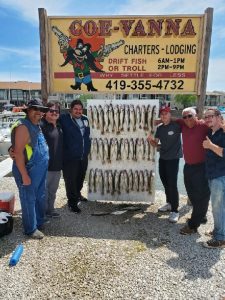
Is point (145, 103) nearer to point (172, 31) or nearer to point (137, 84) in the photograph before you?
point (137, 84)

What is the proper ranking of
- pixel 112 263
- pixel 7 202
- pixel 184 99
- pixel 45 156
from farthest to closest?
pixel 184 99
pixel 7 202
pixel 45 156
pixel 112 263

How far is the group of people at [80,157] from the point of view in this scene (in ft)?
15.3

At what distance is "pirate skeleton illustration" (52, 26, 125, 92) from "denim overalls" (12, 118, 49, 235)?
6.80 ft

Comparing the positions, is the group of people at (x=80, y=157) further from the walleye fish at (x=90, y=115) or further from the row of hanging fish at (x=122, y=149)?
the row of hanging fish at (x=122, y=149)

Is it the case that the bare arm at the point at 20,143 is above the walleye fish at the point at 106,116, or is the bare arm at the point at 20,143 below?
below

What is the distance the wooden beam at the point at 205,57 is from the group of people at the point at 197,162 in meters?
1.07

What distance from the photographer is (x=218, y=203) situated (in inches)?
186

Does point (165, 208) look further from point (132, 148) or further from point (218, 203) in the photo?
point (218, 203)

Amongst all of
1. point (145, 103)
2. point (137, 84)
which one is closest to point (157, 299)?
point (145, 103)

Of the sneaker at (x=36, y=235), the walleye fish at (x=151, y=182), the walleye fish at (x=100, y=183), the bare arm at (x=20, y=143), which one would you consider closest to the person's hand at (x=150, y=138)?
the walleye fish at (x=151, y=182)

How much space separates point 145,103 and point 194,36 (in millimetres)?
1614

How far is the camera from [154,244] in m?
5.08

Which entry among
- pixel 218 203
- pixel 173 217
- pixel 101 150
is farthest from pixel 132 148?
pixel 218 203

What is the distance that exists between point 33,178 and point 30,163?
0.24 metres
